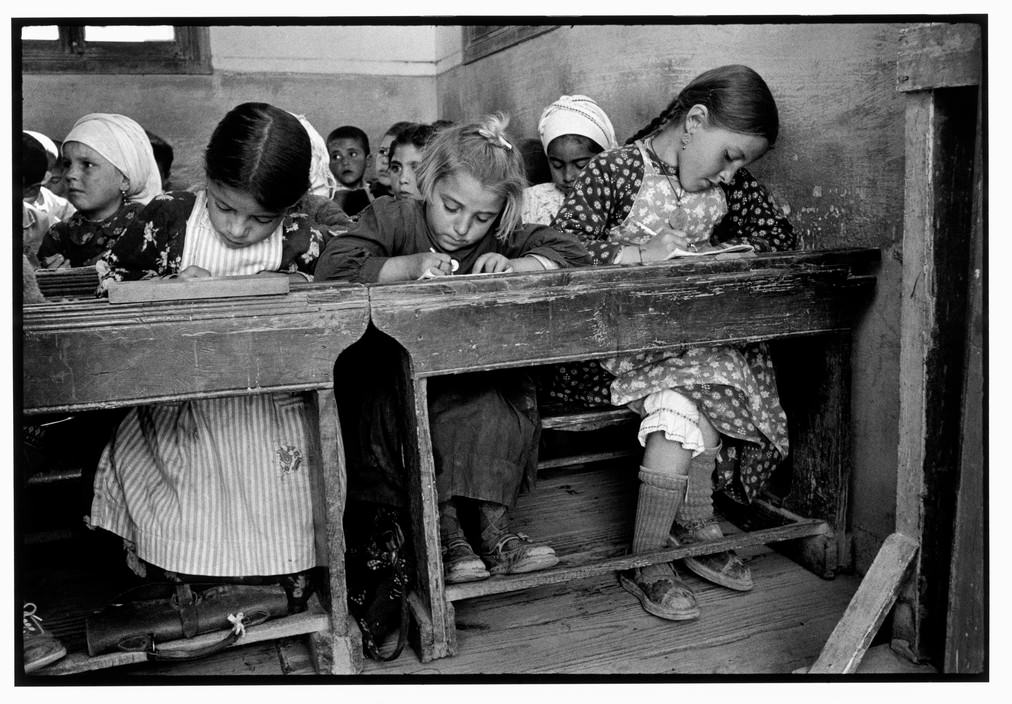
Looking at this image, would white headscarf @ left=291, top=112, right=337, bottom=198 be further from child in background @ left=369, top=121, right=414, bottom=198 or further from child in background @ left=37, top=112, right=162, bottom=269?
child in background @ left=37, top=112, right=162, bottom=269

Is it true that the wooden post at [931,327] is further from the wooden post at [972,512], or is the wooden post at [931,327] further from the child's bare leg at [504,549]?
the child's bare leg at [504,549]

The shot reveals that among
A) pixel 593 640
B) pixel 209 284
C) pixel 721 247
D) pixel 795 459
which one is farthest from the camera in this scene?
pixel 795 459

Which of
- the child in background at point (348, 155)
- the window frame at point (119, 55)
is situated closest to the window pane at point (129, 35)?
the window frame at point (119, 55)

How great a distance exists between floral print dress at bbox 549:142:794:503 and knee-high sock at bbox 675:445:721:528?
40mm

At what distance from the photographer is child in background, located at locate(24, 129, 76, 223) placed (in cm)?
379

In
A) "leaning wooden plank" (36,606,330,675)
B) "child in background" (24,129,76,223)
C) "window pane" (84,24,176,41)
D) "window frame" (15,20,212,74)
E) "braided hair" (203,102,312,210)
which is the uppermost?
"window pane" (84,24,176,41)

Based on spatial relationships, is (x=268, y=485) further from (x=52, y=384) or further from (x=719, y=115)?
(x=719, y=115)

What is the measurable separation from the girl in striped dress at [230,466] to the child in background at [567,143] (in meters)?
1.42

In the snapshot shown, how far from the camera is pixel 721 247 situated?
7.68ft

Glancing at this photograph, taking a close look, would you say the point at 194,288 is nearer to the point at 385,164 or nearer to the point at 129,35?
the point at 385,164

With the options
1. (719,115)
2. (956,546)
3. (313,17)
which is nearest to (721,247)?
(719,115)

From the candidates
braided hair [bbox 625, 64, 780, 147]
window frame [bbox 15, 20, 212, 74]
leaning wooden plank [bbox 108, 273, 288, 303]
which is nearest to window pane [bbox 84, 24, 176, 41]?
window frame [bbox 15, 20, 212, 74]

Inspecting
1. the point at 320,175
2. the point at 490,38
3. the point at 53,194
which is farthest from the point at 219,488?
the point at 490,38

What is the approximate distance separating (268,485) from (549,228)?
3.22ft
